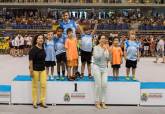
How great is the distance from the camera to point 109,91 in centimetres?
1345

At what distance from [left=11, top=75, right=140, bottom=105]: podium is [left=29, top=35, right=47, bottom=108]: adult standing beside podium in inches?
16.9

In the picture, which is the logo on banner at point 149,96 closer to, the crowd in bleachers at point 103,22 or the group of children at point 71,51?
the group of children at point 71,51

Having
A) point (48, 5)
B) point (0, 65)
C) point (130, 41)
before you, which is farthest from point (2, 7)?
point (130, 41)

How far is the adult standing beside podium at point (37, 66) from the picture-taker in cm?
1286

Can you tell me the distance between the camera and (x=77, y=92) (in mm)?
13469

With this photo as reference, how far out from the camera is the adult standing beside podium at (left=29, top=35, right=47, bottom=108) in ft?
42.2

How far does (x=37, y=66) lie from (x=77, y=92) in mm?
1314

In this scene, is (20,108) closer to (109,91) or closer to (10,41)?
(109,91)

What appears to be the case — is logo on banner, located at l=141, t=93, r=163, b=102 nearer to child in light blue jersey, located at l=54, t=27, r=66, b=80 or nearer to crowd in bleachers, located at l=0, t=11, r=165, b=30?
child in light blue jersey, located at l=54, t=27, r=66, b=80

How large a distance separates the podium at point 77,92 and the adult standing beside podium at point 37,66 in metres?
0.43

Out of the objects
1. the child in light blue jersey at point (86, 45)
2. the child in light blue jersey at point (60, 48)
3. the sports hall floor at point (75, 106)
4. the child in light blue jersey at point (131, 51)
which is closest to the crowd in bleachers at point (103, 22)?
the sports hall floor at point (75, 106)

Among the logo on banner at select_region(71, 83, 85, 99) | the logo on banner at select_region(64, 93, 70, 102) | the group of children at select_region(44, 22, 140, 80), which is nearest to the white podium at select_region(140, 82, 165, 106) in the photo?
the group of children at select_region(44, 22, 140, 80)

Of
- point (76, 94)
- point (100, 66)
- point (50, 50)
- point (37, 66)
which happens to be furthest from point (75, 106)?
point (50, 50)

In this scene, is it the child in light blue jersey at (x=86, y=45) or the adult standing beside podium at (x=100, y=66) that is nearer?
the adult standing beside podium at (x=100, y=66)
